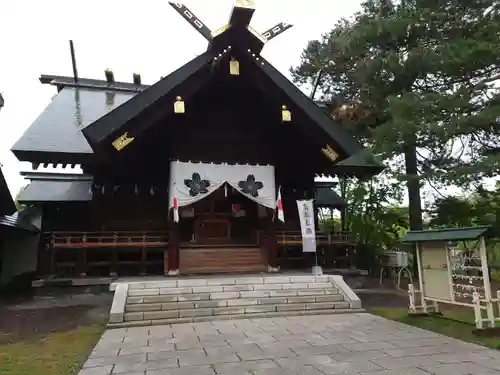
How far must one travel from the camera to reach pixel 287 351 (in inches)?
189

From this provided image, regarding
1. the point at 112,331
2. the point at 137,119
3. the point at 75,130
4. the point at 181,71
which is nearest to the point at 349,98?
the point at 181,71

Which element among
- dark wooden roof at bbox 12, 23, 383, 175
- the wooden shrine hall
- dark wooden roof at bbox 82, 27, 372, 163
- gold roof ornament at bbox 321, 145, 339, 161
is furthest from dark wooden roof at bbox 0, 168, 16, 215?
gold roof ornament at bbox 321, 145, 339, 161

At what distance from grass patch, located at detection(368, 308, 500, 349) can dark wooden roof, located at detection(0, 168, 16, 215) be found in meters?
10.1

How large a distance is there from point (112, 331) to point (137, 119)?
4.81m

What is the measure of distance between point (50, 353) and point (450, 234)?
574 cm

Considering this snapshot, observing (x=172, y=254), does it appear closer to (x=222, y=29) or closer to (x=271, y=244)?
(x=271, y=244)

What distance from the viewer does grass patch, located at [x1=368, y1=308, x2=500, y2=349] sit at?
518 cm

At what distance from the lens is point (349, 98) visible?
14500 mm

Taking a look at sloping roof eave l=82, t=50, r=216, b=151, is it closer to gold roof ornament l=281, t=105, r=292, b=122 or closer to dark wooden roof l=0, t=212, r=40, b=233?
gold roof ornament l=281, t=105, r=292, b=122

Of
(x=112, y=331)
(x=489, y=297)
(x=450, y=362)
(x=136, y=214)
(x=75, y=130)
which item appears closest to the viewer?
(x=450, y=362)

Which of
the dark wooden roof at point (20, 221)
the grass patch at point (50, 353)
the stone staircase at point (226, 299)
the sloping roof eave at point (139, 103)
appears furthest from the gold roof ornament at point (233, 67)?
the dark wooden roof at point (20, 221)

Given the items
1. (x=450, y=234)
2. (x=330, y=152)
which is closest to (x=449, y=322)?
(x=450, y=234)

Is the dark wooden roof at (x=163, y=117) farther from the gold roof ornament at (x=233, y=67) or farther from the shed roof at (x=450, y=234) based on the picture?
the shed roof at (x=450, y=234)

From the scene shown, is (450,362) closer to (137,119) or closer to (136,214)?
(137,119)
